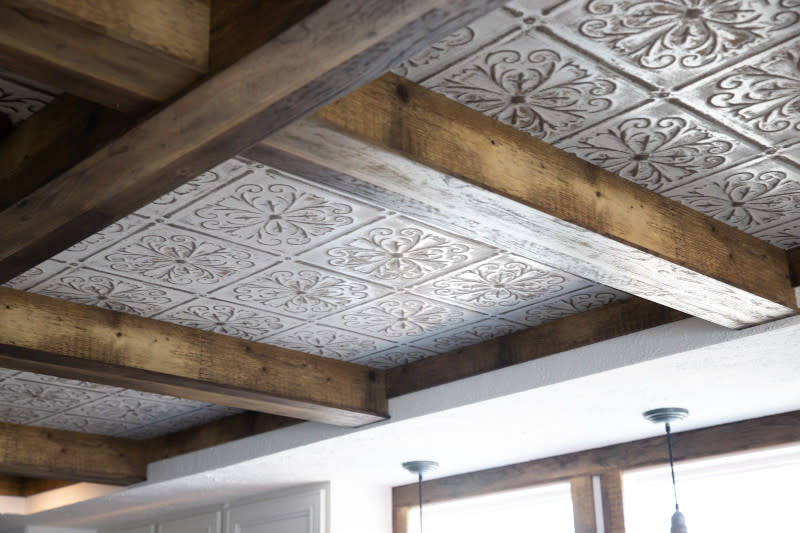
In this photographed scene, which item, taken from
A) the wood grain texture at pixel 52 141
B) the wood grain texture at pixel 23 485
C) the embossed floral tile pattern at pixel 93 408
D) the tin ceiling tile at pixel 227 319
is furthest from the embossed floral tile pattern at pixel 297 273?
the wood grain texture at pixel 23 485

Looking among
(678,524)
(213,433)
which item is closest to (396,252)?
(678,524)

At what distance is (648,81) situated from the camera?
74.0 inches

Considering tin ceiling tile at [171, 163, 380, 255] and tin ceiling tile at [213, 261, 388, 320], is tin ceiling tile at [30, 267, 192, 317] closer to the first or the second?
tin ceiling tile at [213, 261, 388, 320]

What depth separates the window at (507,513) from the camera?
14.0ft

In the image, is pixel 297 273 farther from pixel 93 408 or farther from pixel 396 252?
pixel 93 408

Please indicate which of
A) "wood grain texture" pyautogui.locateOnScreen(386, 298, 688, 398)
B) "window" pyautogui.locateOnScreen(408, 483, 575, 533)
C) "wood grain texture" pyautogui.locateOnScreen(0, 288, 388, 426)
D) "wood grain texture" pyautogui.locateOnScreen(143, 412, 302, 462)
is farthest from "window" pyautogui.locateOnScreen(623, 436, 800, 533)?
"wood grain texture" pyautogui.locateOnScreen(143, 412, 302, 462)

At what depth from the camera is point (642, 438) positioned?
398 centimetres

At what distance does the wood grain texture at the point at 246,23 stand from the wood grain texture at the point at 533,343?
5.75ft

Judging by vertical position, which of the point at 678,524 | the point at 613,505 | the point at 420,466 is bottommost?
the point at 678,524

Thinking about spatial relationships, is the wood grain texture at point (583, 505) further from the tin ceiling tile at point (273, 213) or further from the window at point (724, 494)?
the tin ceiling tile at point (273, 213)

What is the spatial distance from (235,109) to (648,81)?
0.81 m

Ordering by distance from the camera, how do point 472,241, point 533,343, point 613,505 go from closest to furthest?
1. point 472,241
2. point 533,343
3. point 613,505

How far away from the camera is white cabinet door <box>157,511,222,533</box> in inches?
203

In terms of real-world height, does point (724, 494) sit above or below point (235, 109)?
below
